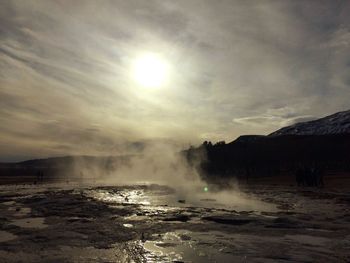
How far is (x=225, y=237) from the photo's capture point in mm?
11305

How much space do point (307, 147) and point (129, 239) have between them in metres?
98.1

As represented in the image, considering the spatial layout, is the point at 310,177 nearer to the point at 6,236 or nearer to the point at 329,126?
the point at 6,236

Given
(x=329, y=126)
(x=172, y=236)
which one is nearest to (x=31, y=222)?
(x=172, y=236)

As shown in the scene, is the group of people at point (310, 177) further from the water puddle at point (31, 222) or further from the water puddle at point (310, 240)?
the water puddle at point (31, 222)

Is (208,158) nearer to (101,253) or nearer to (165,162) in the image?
(165,162)

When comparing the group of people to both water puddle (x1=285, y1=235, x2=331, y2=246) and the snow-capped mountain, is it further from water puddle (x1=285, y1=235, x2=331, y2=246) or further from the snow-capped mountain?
the snow-capped mountain

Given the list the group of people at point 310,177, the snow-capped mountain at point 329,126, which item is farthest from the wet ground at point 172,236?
the snow-capped mountain at point 329,126

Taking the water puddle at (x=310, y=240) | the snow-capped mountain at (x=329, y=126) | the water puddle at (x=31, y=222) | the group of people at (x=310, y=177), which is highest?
the snow-capped mountain at (x=329, y=126)

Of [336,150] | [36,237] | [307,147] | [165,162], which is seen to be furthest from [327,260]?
[307,147]

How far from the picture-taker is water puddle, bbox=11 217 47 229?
13302mm

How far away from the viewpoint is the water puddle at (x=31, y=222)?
13302mm

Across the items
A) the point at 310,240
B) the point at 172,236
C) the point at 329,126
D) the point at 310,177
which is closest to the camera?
the point at 310,240

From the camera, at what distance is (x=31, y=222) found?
1435 cm

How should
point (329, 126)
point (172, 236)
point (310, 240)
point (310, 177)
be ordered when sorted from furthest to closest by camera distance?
point (329, 126) → point (310, 177) → point (172, 236) → point (310, 240)
